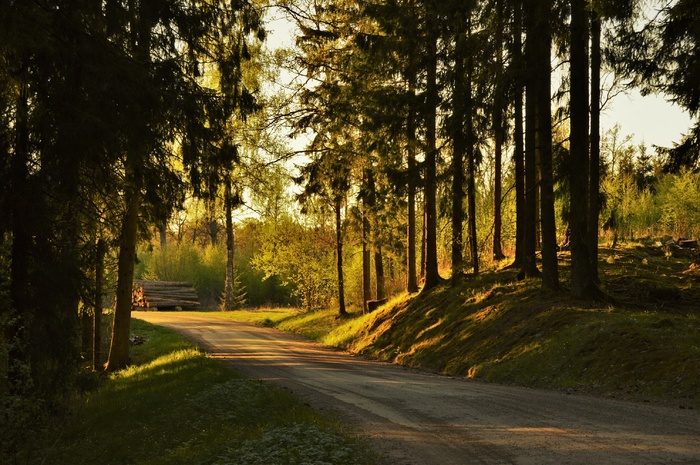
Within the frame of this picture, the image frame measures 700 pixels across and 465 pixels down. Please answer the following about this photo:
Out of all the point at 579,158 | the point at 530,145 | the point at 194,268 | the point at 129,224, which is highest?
the point at 530,145

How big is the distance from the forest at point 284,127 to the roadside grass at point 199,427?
3.39 feet

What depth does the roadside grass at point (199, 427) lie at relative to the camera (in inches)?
291

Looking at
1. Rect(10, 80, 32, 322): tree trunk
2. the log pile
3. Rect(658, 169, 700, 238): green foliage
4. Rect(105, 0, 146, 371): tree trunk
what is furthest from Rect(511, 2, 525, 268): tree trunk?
the log pile

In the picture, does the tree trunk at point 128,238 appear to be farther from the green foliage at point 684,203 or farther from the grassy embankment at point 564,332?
the green foliage at point 684,203

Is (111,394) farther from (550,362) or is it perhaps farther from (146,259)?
(146,259)

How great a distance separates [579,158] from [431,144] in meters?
7.45

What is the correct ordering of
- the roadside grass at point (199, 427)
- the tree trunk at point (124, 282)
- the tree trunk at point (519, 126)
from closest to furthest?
the roadside grass at point (199, 427)
the tree trunk at point (519, 126)
the tree trunk at point (124, 282)

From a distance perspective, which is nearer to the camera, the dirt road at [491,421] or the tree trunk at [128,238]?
the dirt road at [491,421]

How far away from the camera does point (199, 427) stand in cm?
926

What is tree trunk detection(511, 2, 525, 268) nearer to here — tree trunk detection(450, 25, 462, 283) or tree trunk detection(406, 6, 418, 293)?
tree trunk detection(450, 25, 462, 283)

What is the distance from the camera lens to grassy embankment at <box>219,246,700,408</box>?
11.3 m

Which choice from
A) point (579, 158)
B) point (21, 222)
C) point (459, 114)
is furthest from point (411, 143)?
point (21, 222)

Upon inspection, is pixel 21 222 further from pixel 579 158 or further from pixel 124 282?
pixel 579 158

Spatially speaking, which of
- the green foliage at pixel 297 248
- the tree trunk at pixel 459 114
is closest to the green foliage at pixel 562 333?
the tree trunk at pixel 459 114
